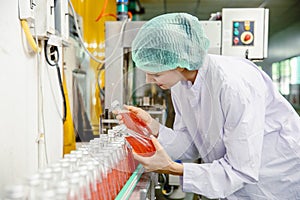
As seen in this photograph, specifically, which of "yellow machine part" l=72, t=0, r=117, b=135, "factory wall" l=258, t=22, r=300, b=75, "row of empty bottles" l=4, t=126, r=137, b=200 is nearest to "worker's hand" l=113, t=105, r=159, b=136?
"row of empty bottles" l=4, t=126, r=137, b=200

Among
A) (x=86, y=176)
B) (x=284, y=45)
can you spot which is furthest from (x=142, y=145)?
(x=284, y=45)

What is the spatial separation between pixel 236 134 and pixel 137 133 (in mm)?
422

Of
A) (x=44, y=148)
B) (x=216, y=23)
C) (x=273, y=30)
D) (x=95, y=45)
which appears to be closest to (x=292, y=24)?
(x=273, y=30)

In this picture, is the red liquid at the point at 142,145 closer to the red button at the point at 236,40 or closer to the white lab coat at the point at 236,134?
the white lab coat at the point at 236,134

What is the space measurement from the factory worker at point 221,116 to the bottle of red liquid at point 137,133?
36 mm

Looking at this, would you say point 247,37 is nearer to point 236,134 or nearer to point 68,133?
point 236,134

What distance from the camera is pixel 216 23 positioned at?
5.93 feet

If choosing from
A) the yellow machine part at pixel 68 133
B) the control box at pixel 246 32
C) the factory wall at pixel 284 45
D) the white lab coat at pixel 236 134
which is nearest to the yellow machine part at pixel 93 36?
the yellow machine part at pixel 68 133

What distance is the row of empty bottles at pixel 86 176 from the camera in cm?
63

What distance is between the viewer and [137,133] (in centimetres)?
131

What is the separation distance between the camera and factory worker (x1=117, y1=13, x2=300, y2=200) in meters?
1.08

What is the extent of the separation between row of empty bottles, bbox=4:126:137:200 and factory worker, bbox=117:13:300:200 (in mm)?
103

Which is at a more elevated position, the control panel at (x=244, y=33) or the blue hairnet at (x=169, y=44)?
the control panel at (x=244, y=33)

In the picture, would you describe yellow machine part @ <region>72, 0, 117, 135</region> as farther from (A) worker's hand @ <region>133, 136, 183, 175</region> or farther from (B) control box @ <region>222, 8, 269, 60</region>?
(A) worker's hand @ <region>133, 136, 183, 175</region>
